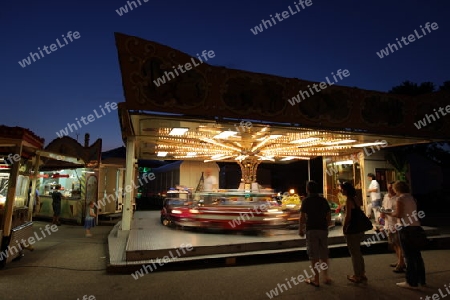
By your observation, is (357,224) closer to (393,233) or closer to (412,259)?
(412,259)

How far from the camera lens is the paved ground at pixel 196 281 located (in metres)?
4.62

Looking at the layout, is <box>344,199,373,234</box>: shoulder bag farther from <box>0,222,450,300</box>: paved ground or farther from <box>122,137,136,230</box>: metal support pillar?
<box>122,137,136,230</box>: metal support pillar

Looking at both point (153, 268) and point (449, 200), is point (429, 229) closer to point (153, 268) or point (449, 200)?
point (153, 268)

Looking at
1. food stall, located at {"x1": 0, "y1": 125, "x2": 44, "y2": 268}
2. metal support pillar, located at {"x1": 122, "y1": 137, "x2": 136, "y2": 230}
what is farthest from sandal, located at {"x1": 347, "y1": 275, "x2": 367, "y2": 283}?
food stall, located at {"x1": 0, "y1": 125, "x2": 44, "y2": 268}

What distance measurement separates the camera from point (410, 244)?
4.73 meters

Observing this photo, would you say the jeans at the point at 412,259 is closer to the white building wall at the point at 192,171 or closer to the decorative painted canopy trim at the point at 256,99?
the decorative painted canopy trim at the point at 256,99

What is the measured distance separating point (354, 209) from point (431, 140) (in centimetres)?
716

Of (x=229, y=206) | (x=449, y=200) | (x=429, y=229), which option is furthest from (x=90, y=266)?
(x=449, y=200)

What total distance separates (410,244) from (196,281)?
3536mm

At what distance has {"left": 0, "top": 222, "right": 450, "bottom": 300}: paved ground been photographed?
4.62 meters

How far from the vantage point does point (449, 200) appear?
25.6 m

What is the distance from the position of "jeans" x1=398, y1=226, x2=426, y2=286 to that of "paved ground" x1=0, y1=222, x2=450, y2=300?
8.0 inches

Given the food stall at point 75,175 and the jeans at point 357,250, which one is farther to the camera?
the food stall at point 75,175

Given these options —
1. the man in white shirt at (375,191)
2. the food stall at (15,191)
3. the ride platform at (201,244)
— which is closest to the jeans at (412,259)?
the ride platform at (201,244)
